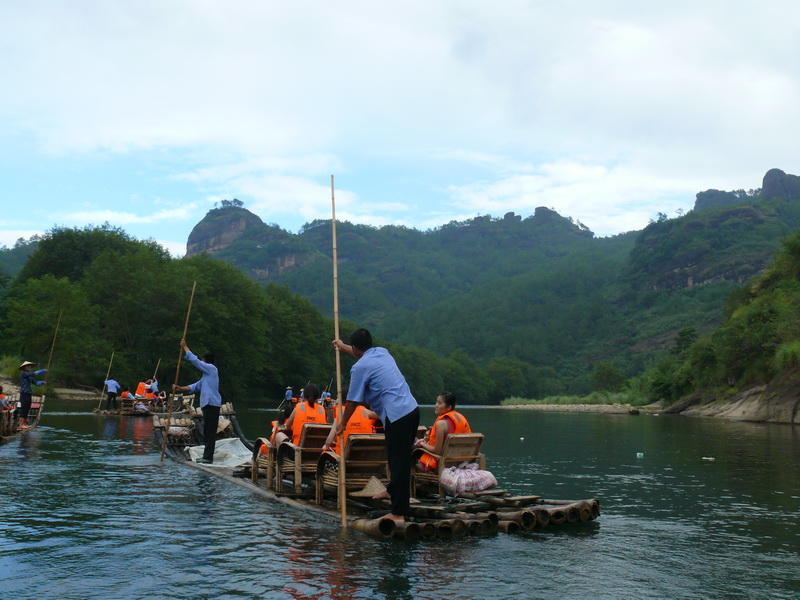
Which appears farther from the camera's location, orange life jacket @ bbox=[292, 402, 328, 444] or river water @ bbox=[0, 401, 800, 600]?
orange life jacket @ bbox=[292, 402, 328, 444]

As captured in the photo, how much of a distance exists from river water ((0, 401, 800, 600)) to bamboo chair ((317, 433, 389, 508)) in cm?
68

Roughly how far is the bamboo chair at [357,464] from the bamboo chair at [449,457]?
67 cm

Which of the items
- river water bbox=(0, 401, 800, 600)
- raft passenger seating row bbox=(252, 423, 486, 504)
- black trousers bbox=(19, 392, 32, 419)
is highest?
black trousers bbox=(19, 392, 32, 419)

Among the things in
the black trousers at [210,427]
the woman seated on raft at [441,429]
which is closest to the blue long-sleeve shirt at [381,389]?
the woman seated on raft at [441,429]

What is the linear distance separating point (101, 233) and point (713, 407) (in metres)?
62.0

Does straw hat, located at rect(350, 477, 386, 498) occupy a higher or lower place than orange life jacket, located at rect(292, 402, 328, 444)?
lower

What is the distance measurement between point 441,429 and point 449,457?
476mm

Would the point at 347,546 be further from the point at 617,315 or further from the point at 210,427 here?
the point at 617,315

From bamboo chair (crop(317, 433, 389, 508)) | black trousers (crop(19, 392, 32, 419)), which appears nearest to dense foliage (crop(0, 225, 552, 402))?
black trousers (crop(19, 392, 32, 419))

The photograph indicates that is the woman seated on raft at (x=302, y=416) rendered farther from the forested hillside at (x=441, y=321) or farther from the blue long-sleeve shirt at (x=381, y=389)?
the forested hillside at (x=441, y=321)

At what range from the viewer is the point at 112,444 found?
20.9 metres

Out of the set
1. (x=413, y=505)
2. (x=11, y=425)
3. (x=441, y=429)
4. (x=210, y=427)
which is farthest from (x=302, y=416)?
(x=11, y=425)

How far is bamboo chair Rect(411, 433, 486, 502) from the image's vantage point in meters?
10.4

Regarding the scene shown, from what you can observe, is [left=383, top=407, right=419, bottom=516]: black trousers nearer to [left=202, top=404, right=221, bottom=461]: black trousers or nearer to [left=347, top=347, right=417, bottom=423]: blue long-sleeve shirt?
[left=347, top=347, right=417, bottom=423]: blue long-sleeve shirt
